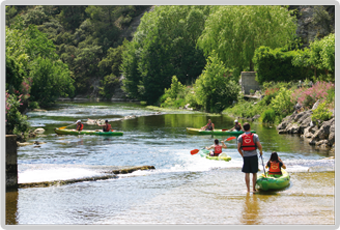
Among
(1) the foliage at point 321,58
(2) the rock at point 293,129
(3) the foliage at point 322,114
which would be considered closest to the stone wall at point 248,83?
(1) the foliage at point 321,58

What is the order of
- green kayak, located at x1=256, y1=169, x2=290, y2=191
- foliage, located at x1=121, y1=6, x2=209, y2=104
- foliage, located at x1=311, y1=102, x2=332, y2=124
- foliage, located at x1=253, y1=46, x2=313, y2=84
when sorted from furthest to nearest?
foliage, located at x1=121, y1=6, x2=209, y2=104, foliage, located at x1=253, y1=46, x2=313, y2=84, foliage, located at x1=311, y1=102, x2=332, y2=124, green kayak, located at x1=256, y1=169, x2=290, y2=191

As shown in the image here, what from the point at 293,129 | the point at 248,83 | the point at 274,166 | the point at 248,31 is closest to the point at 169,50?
the point at 248,31

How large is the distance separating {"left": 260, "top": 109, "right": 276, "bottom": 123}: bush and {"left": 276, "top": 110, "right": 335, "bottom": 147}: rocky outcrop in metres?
3.67

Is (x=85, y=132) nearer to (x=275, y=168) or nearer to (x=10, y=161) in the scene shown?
(x=10, y=161)

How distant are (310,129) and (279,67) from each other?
17.1 meters

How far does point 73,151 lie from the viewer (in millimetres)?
20359

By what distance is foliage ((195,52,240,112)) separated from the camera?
4325 centimetres

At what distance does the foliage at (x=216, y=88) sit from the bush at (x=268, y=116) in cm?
1022

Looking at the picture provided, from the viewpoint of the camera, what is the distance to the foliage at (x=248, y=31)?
43.9 meters

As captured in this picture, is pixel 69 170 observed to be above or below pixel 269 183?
below

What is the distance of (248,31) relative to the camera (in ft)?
145

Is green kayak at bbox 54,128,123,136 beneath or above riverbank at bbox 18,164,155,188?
beneath

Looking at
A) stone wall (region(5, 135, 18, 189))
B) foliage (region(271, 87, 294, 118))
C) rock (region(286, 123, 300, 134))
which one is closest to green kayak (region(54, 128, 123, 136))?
rock (region(286, 123, 300, 134))

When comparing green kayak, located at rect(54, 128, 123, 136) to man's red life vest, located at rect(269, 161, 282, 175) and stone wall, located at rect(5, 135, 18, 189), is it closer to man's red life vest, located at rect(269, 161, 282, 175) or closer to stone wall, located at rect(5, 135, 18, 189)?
stone wall, located at rect(5, 135, 18, 189)
